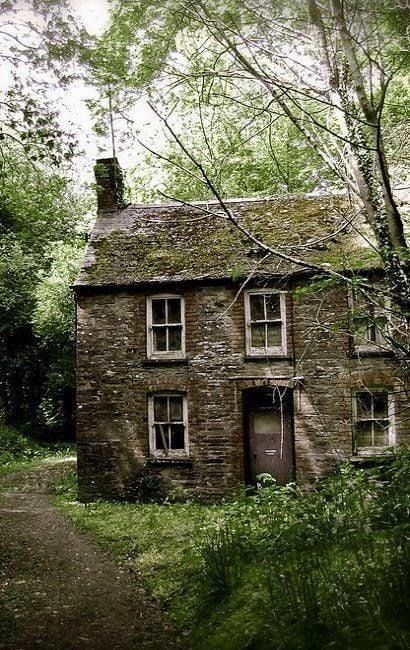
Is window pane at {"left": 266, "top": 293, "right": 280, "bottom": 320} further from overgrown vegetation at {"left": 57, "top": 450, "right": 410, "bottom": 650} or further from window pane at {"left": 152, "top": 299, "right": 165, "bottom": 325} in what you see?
overgrown vegetation at {"left": 57, "top": 450, "right": 410, "bottom": 650}

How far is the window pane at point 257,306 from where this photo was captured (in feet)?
51.5

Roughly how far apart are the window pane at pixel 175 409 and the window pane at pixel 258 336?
259 centimetres

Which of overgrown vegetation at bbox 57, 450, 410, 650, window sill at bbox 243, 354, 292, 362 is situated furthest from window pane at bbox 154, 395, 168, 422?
overgrown vegetation at bbox 57, 450, 410, 650

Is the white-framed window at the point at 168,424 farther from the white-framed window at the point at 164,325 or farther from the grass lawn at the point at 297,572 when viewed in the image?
the grass lawn at the point at 297,572

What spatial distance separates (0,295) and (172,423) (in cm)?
1445

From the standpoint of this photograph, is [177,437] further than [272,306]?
Yes

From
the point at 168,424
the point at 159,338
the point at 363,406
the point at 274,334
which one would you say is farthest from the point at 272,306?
the point at 168,424

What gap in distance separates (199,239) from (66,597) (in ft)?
36.4

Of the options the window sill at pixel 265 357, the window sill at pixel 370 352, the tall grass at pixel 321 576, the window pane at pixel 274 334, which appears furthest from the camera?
the window pane at pixel 274 334

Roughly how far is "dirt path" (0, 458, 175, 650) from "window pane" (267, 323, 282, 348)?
22.5ft

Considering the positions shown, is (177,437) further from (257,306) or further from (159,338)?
(257,306)

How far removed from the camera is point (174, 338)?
16062 mm

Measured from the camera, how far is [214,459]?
15.3 m

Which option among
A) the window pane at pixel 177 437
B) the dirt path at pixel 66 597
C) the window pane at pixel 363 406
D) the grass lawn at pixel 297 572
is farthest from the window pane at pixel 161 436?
the window pane at pixel 363 406
